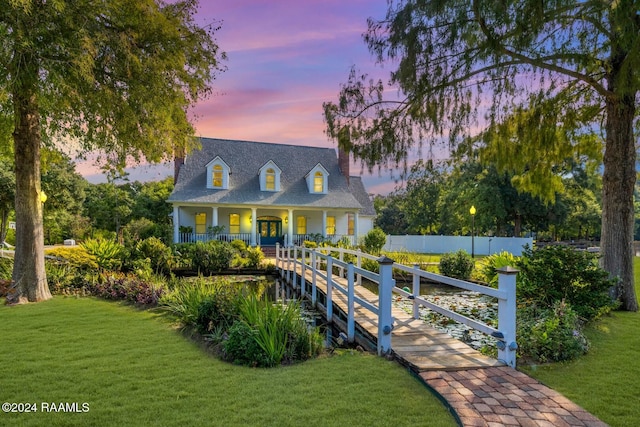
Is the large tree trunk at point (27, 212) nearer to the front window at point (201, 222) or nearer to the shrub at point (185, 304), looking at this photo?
the shrub at point (185, 304)

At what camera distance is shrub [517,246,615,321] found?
22.9 ft

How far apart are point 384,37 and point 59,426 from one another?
306 inches

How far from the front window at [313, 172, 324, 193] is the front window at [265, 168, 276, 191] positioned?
102 inches

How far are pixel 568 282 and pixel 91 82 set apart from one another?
32.5 feet

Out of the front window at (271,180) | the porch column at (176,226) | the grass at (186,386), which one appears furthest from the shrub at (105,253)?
the front window at (271,180)

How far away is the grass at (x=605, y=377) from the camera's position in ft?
11.9

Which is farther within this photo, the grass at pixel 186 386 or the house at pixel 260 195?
the house at pixel 260 195

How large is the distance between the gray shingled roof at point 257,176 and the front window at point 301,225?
6.44ft

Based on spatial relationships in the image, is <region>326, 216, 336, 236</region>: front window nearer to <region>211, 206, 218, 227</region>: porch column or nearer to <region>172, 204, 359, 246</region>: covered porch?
<region>172, 204, 359, 246</region>: covered porch

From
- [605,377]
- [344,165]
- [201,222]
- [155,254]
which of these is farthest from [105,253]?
[344,165]

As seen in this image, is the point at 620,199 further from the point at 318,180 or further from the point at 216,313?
the point at 318,180

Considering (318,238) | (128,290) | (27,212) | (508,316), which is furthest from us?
(318,238)

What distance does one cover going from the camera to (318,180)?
25.2 m

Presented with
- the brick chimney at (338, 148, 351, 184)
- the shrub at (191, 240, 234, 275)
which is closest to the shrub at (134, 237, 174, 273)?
the shrub at (191, 240, 234, 275)
